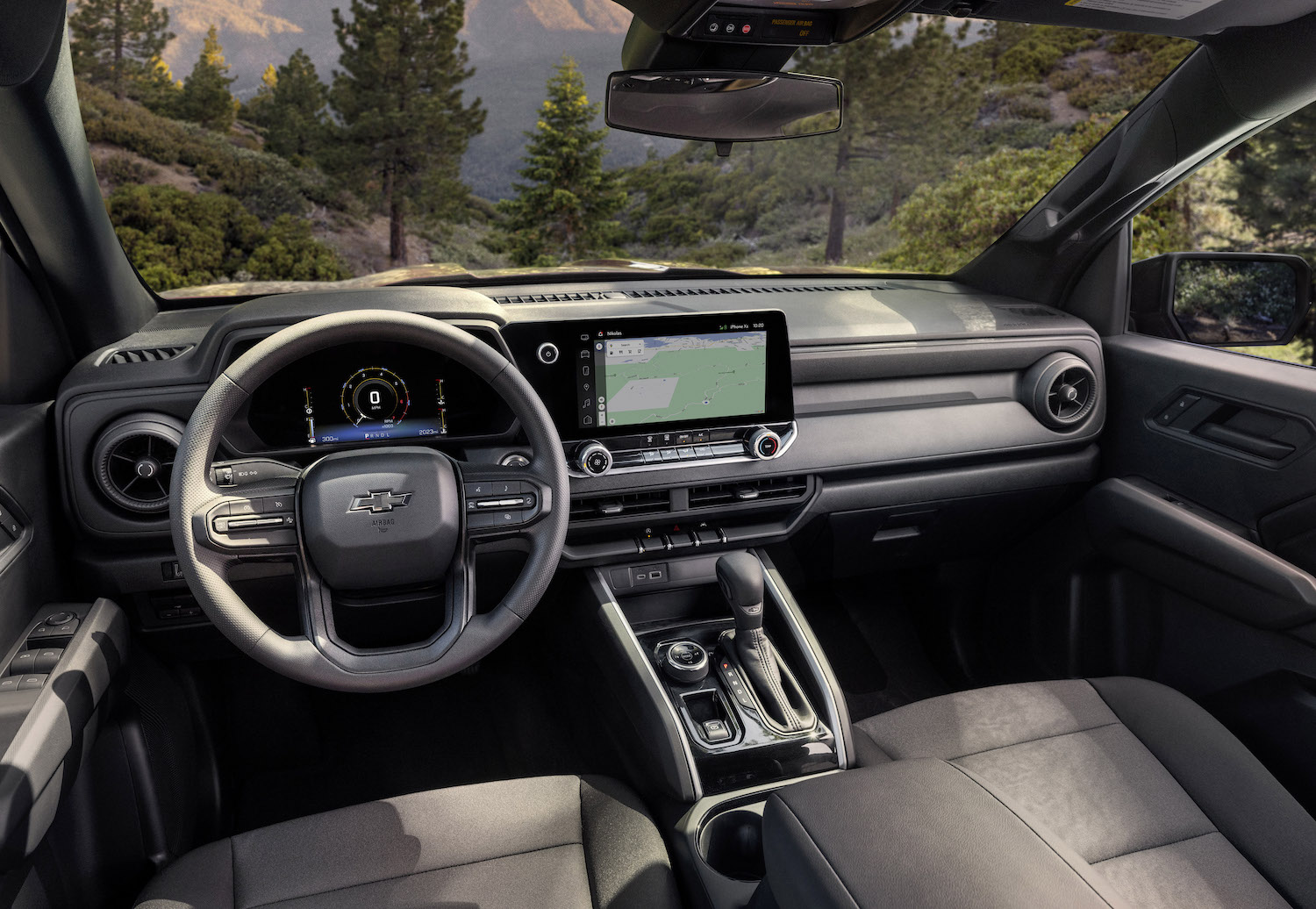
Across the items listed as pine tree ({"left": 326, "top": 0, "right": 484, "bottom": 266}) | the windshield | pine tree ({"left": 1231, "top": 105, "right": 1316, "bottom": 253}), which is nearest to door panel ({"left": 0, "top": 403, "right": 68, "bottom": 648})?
the windshield

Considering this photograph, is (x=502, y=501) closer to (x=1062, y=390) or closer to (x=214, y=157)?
(x=1062, y=390)

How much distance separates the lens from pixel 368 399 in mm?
1960

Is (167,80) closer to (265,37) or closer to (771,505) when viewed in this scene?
(265,37)

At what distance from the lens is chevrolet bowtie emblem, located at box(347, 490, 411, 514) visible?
5.11ft

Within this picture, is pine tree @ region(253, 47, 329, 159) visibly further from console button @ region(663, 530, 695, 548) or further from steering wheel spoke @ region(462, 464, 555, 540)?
steering wheel spoke @ region(462, 464, 555, 540)

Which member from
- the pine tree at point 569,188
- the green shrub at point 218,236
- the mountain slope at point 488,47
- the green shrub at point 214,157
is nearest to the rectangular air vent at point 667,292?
the green shrub at point 218,236

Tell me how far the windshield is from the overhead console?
245 centimetres

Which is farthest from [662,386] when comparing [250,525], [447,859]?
[447,859]

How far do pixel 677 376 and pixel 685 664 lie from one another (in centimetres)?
72

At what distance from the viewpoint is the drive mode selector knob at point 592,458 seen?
2137 millimetres

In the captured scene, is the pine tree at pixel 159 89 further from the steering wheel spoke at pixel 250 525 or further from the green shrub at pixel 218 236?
the steering wheel spoke at pixel 250 525

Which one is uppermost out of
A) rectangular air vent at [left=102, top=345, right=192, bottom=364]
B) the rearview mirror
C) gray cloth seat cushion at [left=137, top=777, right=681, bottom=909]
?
the rearview mirror

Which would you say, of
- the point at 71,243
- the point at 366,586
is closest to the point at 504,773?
the point at 366,586

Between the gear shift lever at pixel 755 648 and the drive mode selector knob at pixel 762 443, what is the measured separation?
0.29 metres
